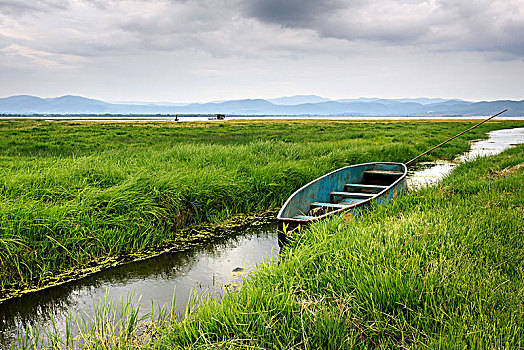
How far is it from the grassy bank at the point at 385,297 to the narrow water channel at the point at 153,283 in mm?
1410

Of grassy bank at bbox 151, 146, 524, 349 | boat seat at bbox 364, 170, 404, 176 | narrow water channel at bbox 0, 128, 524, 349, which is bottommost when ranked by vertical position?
narrow water channel at bbox 0, 128, 524, 349

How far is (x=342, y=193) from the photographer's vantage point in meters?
7.85

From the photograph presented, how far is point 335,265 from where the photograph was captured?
3.80 metres

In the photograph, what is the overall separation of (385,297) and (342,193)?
491 centimetres

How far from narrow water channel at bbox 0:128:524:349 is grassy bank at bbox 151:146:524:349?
141 centimetres

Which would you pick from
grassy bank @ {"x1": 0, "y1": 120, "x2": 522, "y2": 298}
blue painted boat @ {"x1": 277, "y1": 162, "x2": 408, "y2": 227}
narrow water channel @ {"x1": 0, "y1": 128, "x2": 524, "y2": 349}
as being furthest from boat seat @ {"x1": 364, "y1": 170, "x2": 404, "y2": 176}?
narrow water channel @ {"x1": 0, "y1": 128, "x2": 524, "y2": 349}

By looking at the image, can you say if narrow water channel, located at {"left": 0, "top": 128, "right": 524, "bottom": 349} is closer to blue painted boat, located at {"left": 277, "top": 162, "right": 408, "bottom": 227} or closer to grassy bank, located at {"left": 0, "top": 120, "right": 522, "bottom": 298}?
grassy bank, located at {"left": 0, "top": 120, "right": 522, "bottom": 298}

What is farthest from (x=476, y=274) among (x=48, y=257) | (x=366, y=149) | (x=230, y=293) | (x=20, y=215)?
(x=366, y=149)

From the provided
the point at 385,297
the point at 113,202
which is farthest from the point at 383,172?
the point at 385,297

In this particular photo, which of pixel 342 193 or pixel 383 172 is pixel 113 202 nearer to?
pixel 342 193

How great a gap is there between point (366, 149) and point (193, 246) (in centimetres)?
1033

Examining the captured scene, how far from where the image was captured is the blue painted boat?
5906 mm

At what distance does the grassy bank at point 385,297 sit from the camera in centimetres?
265

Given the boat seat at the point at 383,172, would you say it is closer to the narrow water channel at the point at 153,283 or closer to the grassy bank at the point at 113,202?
the grassy bank at the point at 113,202
